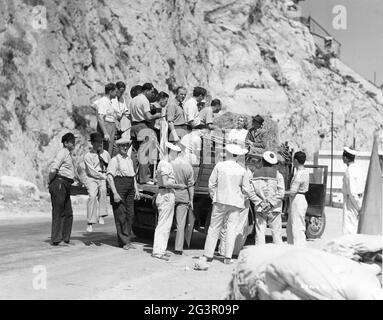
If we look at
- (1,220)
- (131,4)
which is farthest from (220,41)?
(1,220)

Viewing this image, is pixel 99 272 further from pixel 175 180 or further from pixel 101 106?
pixel 101 106

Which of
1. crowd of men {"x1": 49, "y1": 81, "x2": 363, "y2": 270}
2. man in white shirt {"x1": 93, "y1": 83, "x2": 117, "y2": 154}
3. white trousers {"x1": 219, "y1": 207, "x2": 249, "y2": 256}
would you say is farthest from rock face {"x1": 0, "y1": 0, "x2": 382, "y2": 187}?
white trousers {"x1": 219, "y1": 207, "x2": 249, "y2": 256}

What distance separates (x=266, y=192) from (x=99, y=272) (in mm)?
3160

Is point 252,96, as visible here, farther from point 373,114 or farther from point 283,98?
point 373,114

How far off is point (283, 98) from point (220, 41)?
7055 millimetres

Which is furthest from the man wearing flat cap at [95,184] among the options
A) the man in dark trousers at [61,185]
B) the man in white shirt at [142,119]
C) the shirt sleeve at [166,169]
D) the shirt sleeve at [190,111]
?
the shirt sleeve at [190,111]

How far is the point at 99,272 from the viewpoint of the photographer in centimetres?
823

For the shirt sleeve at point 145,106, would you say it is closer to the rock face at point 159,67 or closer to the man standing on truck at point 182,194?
the man standing on truck at point 182,194

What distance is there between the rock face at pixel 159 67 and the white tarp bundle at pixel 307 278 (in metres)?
16.2

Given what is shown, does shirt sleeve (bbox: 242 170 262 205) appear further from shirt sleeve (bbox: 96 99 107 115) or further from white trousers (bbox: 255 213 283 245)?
shirt sleeve (bbox: 96 99 107 115)

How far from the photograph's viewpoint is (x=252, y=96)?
153ft

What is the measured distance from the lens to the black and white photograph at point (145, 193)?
5.90m

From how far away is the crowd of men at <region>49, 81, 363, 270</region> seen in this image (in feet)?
31.0

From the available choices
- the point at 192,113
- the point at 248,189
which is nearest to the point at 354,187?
the point at 248,189
